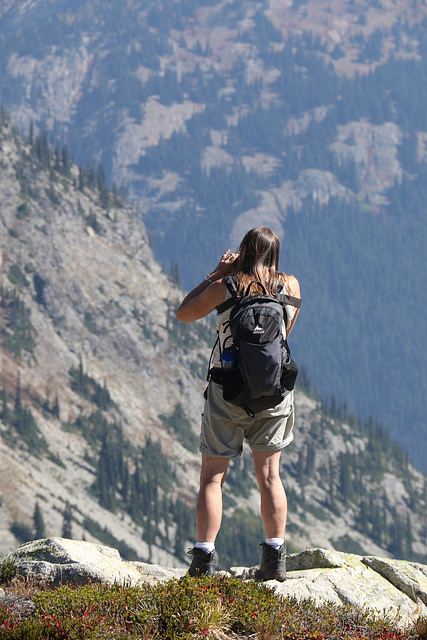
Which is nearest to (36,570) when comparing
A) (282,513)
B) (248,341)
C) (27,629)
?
(27,629)

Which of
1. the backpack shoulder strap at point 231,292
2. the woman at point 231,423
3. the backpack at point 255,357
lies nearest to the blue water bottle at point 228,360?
the backpack at point 255,357

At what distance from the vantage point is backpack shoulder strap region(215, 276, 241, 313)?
36.2 feet

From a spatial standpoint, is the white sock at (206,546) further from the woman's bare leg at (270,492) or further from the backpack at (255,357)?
the backpack at (255,357)

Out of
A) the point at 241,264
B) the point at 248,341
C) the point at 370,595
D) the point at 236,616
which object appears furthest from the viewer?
the point at 370,595

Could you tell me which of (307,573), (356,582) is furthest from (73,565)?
(356,582)

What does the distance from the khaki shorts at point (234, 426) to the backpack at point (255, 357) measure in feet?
1.03

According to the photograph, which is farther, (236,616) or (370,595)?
(370,595)

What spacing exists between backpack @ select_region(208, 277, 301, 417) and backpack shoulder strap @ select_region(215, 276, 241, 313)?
1 cm

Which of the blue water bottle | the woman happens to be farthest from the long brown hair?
the blue water bottle

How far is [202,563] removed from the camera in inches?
444

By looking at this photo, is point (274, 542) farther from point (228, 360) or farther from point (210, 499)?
point (228, 360)

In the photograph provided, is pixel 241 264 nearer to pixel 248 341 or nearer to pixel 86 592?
pixel 248 341

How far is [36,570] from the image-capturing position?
11.8 m

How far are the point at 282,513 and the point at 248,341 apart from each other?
9.47 feet
